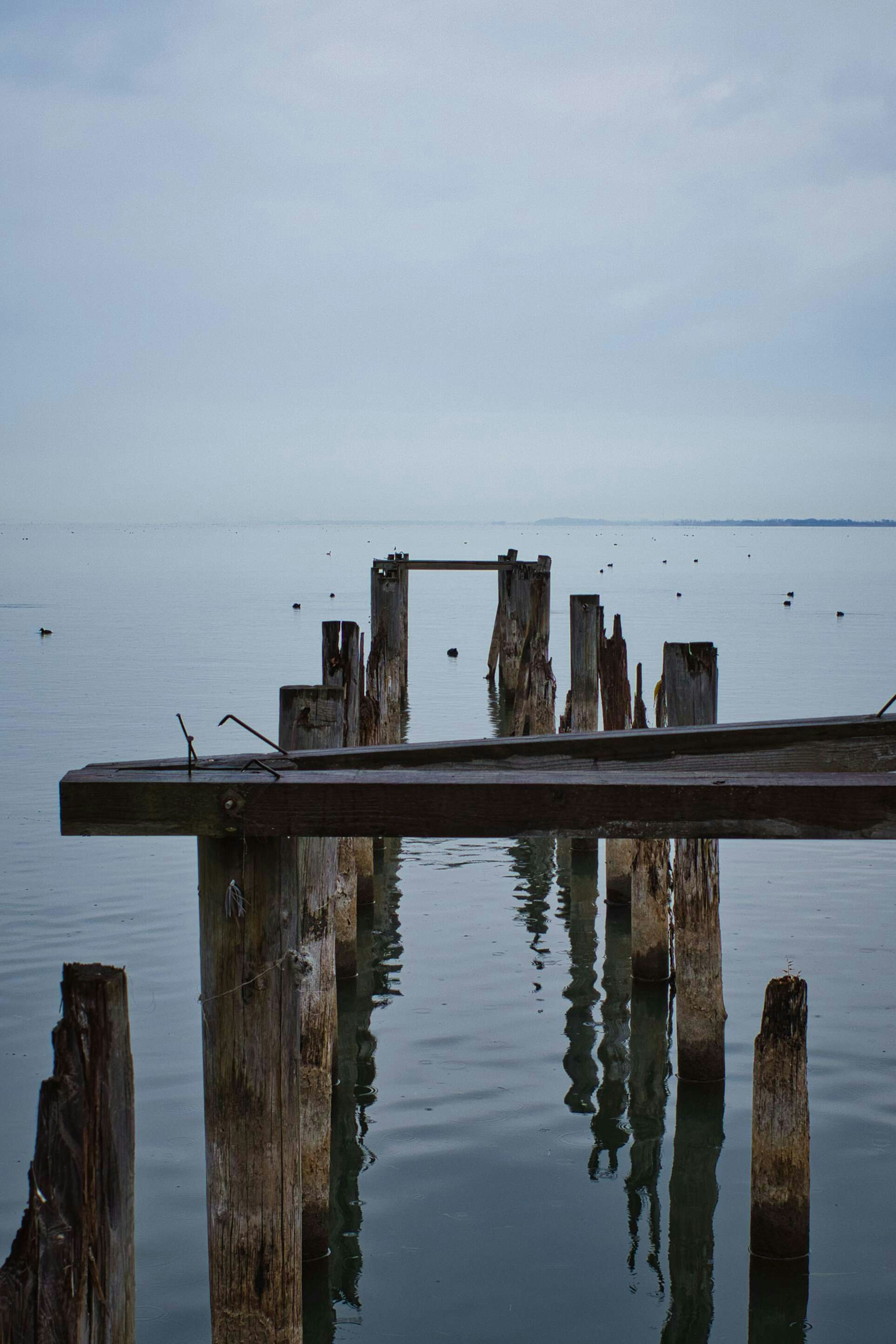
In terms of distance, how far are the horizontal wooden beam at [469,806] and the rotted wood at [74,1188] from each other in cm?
66

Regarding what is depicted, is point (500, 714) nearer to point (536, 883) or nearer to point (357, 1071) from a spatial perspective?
point (536, 883)

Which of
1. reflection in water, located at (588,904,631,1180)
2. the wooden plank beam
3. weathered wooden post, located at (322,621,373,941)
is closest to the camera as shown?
reflection in water, located at (588,904,631,1180)

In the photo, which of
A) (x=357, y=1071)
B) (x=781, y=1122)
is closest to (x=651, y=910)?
(x=357, y=1071)

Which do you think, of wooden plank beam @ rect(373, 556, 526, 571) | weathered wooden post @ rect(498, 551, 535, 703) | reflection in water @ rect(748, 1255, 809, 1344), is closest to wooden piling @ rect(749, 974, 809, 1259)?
reflection in water @ rect(748, 1255, 809, 1344)

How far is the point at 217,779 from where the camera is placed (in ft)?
10.2

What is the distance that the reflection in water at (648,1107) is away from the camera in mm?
5562

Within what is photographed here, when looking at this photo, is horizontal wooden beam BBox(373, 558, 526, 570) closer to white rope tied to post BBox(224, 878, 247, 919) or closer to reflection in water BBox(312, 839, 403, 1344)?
reflection in water BBox(312, 839, 403, 1344)

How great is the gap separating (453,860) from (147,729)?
7.58m

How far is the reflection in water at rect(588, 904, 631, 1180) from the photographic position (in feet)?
20.4

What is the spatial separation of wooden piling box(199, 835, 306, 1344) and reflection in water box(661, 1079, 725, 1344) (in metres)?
2.10

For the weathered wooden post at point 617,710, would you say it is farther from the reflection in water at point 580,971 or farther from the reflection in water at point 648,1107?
the reflection in water at point 648,1107

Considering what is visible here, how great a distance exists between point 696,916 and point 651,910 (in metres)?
1.72

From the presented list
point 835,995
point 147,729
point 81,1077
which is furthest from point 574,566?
point 81,1077

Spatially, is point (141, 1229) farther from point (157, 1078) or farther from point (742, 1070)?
point (742, 1070)
